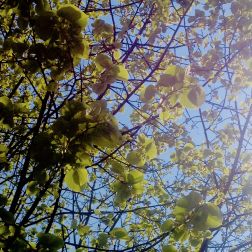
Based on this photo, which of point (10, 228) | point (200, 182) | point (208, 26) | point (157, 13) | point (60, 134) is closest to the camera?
point (60, 134)

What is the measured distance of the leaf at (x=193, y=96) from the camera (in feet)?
5.88

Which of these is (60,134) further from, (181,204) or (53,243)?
(181,204)

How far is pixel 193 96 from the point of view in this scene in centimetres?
180

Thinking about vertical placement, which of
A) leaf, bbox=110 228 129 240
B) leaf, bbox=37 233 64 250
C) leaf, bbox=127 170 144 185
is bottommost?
leaf, bbox=37 233 64 250

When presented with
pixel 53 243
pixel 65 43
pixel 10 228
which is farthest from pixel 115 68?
pixel 10 228

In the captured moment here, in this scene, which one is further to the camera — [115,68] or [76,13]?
[115,68]

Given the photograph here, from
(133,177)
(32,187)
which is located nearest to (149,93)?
(133,177)

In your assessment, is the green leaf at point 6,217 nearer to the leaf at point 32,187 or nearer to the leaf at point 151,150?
the leaf at point 32,187

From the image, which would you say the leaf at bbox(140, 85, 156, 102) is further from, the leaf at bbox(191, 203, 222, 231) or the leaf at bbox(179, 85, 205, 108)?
the leaf at bbox(191, 203, 222, 231)

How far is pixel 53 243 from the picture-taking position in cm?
183

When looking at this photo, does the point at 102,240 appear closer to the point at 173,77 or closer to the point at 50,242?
the point at 50,242

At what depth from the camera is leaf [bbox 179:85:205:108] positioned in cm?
179

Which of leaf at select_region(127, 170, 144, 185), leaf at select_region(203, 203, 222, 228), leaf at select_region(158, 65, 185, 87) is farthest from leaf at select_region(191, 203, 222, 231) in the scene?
leaf at select_region(158, 65, 185, 87)

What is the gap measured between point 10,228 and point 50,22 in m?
1.43
